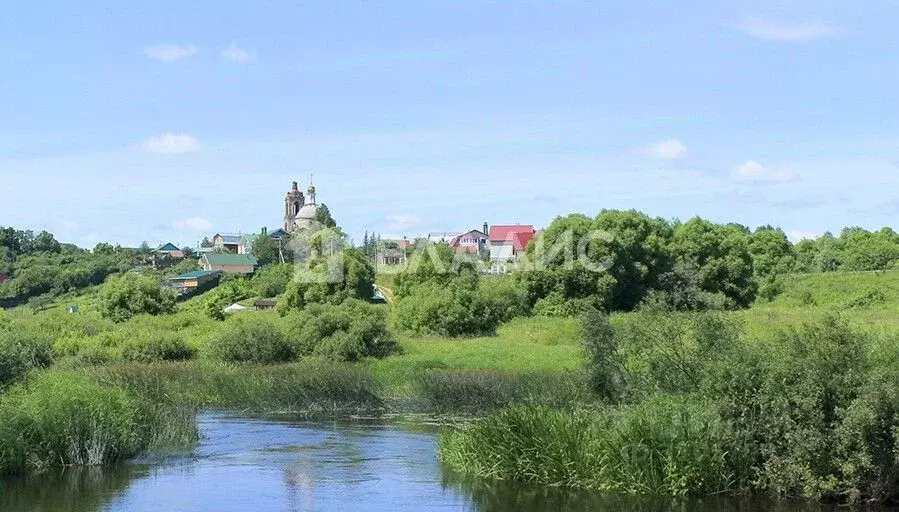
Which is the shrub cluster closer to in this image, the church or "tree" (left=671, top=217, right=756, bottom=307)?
"tree" (left=671, top=217, right=756, bottom=307)

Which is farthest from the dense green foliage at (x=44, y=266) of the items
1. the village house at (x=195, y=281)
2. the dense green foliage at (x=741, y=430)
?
the dense green foliage at (x=741, y=430)

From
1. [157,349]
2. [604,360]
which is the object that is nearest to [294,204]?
[157,349]

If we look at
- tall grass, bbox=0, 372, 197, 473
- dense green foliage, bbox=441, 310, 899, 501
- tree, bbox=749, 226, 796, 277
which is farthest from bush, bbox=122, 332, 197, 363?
tree, bbox=749, 226, 796, 277

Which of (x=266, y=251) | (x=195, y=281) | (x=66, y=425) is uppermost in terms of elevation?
(x=266, y=251)

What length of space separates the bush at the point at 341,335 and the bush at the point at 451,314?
629 centimetres

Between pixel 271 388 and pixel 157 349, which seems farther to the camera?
pixel 157 349

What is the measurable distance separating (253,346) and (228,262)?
77.6 meters

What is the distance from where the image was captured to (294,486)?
24.3 meters

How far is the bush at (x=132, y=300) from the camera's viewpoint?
6116 cm

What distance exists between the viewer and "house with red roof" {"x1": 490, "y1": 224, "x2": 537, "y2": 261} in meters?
116

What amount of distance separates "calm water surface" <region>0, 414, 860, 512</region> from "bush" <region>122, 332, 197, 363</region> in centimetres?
1859

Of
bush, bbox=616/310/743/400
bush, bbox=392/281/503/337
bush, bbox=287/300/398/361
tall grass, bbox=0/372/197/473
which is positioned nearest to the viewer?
tall grass, bbox=0/372/197/473

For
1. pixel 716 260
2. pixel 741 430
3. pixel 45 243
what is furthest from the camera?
pixel 45 243

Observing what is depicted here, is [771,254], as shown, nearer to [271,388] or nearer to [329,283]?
[329,283]
